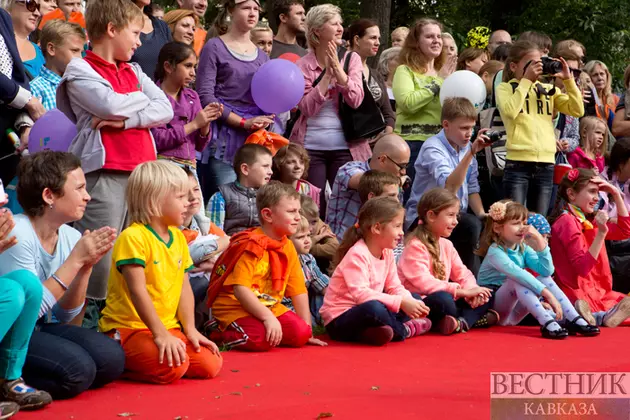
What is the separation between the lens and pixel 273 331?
5473mm

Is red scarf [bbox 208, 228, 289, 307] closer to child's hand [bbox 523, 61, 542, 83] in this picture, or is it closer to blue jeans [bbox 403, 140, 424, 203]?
blue jeans [bbox 403, 140, 424, 203]

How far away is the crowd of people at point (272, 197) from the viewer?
454 centimetres

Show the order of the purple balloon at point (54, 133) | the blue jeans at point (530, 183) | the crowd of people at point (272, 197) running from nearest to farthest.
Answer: the crowd of people at point (272, 197)
the purple balloon at point (54, 133)
the blue jeans at point (530, 183)

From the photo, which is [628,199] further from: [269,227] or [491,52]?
[269,227]

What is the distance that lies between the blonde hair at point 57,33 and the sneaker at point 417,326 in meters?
2.79

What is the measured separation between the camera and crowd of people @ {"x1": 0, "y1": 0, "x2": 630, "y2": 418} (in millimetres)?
4539

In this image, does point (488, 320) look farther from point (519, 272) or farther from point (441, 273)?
point (441, 273)

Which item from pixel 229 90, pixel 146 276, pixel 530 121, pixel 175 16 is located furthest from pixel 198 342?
pixel 530 121

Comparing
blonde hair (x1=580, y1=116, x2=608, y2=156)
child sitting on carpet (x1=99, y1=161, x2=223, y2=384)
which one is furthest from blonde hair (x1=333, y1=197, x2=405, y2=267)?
blonde hair (x1=580, y1=116, x2=608, y2=156)

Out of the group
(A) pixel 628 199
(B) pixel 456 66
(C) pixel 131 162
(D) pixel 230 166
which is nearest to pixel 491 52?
(B) pixel 456 66

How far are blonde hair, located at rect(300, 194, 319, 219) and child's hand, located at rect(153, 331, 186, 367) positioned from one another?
2106 millimetres

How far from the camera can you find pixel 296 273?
591 cm

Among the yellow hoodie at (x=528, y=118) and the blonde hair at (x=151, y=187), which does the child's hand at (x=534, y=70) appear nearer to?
the yellow hoodie at (x=528, y=118)

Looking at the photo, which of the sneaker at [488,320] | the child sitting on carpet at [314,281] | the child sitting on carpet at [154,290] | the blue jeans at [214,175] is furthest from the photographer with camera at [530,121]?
the child sitting on carpet at [154,290]
